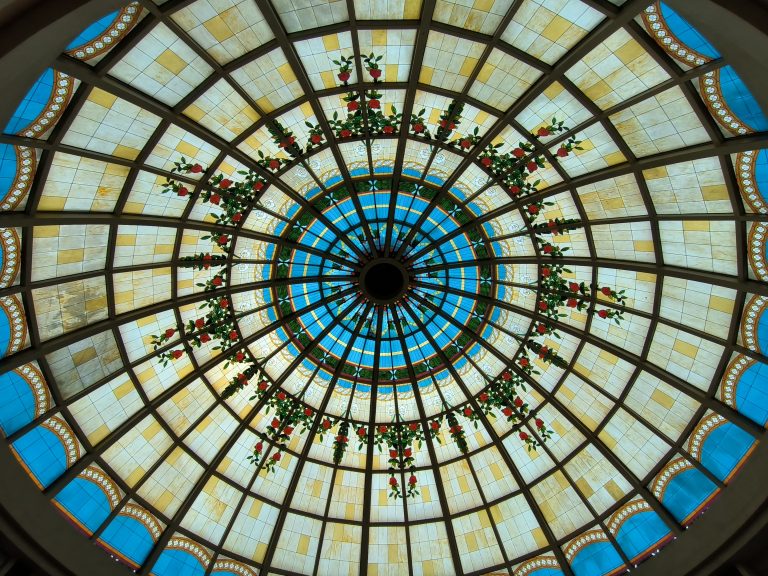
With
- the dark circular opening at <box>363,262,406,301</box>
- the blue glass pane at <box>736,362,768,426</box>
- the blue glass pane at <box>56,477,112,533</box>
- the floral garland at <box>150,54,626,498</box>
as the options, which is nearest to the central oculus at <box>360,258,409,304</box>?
the dark circular opening at <box>363,262,406,301</box>

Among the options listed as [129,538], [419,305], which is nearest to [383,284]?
[419,305]

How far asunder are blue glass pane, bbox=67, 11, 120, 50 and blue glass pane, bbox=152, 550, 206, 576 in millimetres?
14515

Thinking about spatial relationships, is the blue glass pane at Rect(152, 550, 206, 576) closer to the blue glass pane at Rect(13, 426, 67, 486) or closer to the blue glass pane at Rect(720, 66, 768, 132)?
the blue glass pane at Rect(13, 426, 67, 486)

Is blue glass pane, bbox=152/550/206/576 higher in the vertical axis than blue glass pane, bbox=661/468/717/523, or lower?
lower

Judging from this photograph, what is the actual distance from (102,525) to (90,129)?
11.4 m

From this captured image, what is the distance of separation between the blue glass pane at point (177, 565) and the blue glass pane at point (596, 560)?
39.7 ft

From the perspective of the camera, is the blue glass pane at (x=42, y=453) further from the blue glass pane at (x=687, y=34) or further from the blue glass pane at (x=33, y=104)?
the blue glass pane at (x=687, y=34)

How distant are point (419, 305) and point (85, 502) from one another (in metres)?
11.9

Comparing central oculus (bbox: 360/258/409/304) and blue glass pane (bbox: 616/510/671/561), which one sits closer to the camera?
blue glass pane (bbox: 616/510/671/561)

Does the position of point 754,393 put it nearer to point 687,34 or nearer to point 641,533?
point 641,533

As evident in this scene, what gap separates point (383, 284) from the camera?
17.7m

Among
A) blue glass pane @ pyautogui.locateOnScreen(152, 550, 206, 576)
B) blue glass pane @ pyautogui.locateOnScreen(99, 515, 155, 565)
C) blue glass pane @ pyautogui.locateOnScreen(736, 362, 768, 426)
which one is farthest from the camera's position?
blue glass pane @ pyautogui.locateOnScreen(152, 550, 206, 576)

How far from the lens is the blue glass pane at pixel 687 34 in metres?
10.5

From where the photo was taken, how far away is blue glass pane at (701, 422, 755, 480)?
577 inches
